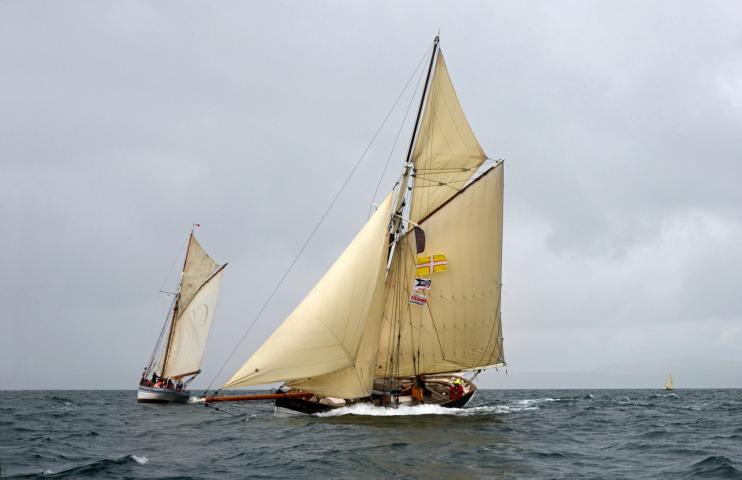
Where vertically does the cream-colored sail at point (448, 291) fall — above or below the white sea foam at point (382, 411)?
above

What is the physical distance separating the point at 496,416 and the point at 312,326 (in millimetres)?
12955

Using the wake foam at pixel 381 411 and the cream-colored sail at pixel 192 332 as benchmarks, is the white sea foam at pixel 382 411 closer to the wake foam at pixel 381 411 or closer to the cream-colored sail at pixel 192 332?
the wake foam at pixel 381 411

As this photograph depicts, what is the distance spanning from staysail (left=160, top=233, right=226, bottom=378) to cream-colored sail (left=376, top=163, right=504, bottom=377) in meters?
25.0

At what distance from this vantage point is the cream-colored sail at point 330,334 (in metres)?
→ 29.6

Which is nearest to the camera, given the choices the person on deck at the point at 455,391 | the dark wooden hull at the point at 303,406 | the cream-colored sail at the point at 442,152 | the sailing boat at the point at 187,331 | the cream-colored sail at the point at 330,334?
the cream-colored sail at the point at 330,334

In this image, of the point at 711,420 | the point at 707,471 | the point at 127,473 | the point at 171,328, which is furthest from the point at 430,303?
the point at 171,328

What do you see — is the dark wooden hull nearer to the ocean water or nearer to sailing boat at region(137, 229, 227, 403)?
the ocean water

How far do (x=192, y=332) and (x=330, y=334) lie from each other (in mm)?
31432

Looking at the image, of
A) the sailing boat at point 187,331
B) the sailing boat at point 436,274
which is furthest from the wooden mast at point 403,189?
the sailing boat at point 187,331

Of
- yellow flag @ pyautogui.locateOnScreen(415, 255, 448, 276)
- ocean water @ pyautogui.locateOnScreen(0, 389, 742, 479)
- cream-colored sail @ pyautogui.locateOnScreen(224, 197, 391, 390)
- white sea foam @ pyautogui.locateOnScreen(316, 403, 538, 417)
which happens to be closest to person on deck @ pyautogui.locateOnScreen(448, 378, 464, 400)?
white sea foam @ pyautogui.locateOnScreen(316, 403, 538, 417)

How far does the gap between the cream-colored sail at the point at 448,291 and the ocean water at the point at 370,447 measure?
17.4 feet

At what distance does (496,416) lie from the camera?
35.7m

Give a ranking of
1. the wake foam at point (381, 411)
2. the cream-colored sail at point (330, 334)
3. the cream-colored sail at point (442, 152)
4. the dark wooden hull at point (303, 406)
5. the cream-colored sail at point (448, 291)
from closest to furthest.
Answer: the cream-colored sail at point (330, 334) < the dark wooden hull at point (303, 406) < the wake foam at point (381, 411) < the cream-colored sail at point (448, 291) < the cream-colored sail at point (442, 152)

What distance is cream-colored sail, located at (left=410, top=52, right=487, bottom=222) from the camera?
4034 cm
